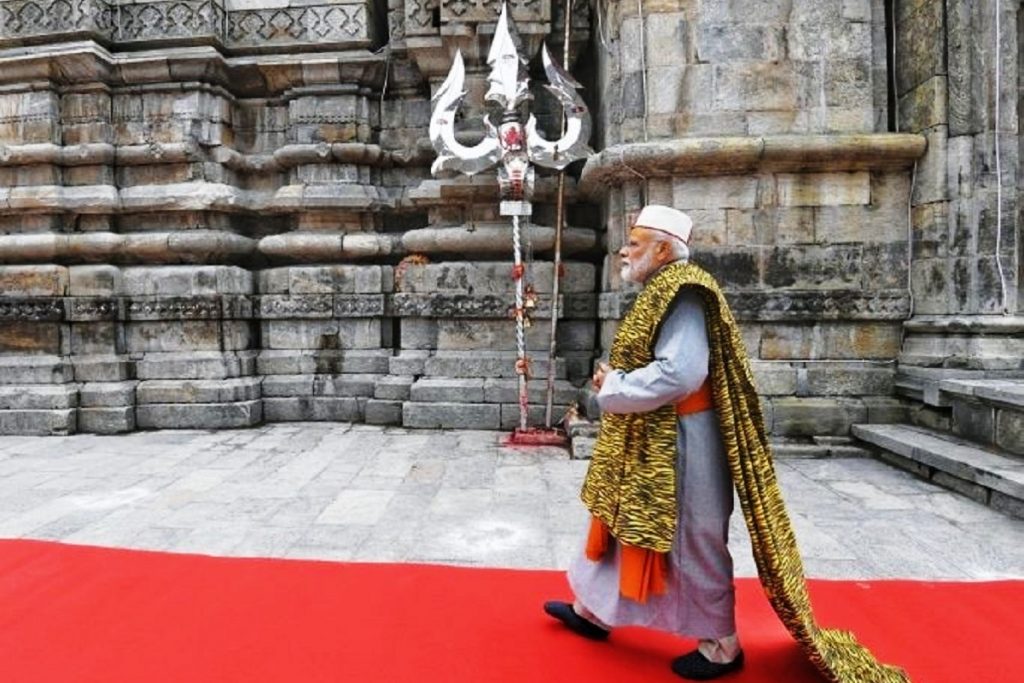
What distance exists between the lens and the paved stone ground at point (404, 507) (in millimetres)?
3188

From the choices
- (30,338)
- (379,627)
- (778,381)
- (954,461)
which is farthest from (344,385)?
(954,461)

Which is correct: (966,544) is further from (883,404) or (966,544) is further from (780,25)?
(780,25)

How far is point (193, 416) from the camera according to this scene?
6.16 metres

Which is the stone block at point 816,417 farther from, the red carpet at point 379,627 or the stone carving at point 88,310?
the stone carving at point 88,310

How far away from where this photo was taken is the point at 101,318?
624 centimetres

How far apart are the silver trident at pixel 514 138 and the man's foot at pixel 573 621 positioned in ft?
10.3

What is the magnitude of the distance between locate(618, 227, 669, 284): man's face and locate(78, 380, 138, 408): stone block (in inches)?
223

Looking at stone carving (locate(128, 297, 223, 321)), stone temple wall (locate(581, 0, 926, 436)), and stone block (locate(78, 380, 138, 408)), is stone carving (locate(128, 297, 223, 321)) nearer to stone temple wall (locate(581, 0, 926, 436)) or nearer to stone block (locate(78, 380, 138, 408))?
stone block (locate(78, 380, 138, 408))

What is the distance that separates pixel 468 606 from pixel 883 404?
4.12 metres

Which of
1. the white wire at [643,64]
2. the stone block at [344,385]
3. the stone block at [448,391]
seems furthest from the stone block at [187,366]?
the white wire at [643,64]

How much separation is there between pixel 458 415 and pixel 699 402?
13.3ft

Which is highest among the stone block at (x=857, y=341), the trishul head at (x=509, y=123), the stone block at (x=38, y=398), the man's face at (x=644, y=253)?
the trishul head at (x=509, y=123)

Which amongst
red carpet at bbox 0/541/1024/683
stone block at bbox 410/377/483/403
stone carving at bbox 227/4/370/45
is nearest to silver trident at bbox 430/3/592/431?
stone block at bbox 410/377/483/403

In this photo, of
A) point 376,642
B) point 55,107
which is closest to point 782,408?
point 376,642
